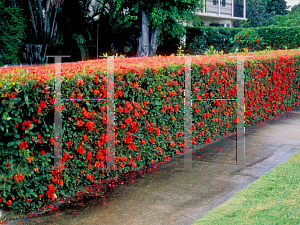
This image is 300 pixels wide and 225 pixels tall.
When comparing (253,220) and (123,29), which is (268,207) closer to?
(253,220)

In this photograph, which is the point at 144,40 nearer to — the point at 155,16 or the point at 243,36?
the point at 155,16

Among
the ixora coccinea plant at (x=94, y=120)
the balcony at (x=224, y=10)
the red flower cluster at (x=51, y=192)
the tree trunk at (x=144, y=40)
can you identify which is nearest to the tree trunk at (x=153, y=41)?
the tree trunk at (x=144, y=40)

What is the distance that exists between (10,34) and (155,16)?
730cm

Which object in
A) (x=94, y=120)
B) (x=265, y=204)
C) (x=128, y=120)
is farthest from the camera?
(x=128, y=120)

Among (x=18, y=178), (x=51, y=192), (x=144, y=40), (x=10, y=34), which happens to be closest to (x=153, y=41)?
(x=144, y=40)

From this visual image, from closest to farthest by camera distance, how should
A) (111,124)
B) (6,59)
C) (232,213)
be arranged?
(232,213)
(111,124)
(6,59)

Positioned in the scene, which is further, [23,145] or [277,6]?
[277,6]

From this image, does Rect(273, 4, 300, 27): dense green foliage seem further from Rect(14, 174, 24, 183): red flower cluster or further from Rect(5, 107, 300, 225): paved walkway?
Rect(14, 174, 24, 183): red flower cluster

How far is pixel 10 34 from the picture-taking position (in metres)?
14.4

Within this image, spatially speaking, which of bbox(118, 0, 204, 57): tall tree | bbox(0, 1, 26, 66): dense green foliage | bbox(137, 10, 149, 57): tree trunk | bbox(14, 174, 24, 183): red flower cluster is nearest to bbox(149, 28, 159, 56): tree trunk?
bbox(118, 0, 204, 57): tall tree

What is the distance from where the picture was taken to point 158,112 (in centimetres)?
630

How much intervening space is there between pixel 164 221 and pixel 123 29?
17730 mm

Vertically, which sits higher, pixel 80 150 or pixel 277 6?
pixel 277 6

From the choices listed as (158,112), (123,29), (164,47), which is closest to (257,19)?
(164,47)
